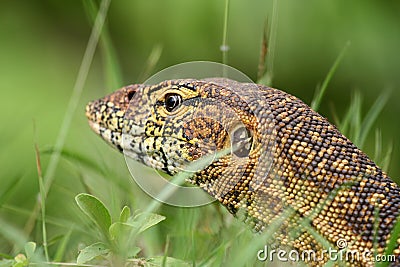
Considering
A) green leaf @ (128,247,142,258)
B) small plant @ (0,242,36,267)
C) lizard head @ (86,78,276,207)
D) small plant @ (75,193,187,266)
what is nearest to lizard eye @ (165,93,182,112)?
lizard head @ (86,78,276,207)

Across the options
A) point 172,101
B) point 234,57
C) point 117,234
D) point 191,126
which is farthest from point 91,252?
point 234,57

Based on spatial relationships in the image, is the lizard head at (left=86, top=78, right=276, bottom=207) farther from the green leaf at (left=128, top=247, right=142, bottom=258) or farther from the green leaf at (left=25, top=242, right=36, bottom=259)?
the green leaf at (left=25, top=242, right=36, bottom=259)

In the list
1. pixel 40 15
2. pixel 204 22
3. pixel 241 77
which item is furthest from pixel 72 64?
pixel 241 77

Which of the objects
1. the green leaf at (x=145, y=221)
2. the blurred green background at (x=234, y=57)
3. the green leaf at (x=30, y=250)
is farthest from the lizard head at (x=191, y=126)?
the blurred green background at (x=234, y=57)

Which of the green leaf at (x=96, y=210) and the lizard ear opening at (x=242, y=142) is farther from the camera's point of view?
the lizard ear opening at (x=242, y=142)

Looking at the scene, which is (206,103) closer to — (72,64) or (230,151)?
(230,151)

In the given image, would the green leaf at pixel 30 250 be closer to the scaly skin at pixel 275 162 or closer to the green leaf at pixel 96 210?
the green leaf at pixel 96 210

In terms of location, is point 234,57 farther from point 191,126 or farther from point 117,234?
point 117,234
